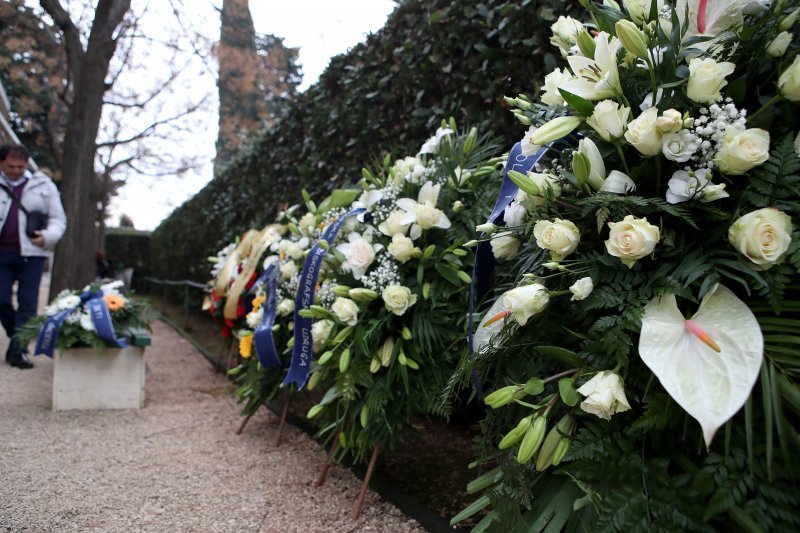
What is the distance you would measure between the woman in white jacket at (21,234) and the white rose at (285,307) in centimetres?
285

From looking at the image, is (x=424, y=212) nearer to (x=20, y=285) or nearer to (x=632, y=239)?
(x=632, y=239)

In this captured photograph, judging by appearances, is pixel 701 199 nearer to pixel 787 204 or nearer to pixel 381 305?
pixel 787 204

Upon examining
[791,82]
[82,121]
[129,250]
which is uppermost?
[82,121]

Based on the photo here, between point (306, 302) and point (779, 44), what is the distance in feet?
6.11

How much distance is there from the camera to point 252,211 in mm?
6629

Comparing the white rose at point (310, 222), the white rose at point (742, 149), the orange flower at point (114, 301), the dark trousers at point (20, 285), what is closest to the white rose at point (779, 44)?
the white rose at point (742, 149)

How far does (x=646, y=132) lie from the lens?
1.16 m

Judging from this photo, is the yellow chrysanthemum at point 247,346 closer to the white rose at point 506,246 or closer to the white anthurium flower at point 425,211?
the white anthurium flower at point 425,211

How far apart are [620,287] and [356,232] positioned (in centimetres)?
141

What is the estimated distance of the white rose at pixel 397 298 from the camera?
2.00m

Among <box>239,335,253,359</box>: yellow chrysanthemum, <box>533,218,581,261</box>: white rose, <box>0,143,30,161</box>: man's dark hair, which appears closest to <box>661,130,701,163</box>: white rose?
<box>533,218,581,261</box>: white rose

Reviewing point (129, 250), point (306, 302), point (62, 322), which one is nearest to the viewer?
point (306, 302)

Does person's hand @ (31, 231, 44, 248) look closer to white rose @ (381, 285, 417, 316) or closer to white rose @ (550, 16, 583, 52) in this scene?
white rose @ (381, 285, 417, 316)

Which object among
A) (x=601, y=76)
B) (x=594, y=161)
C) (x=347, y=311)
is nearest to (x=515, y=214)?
(x=594, y=161)
